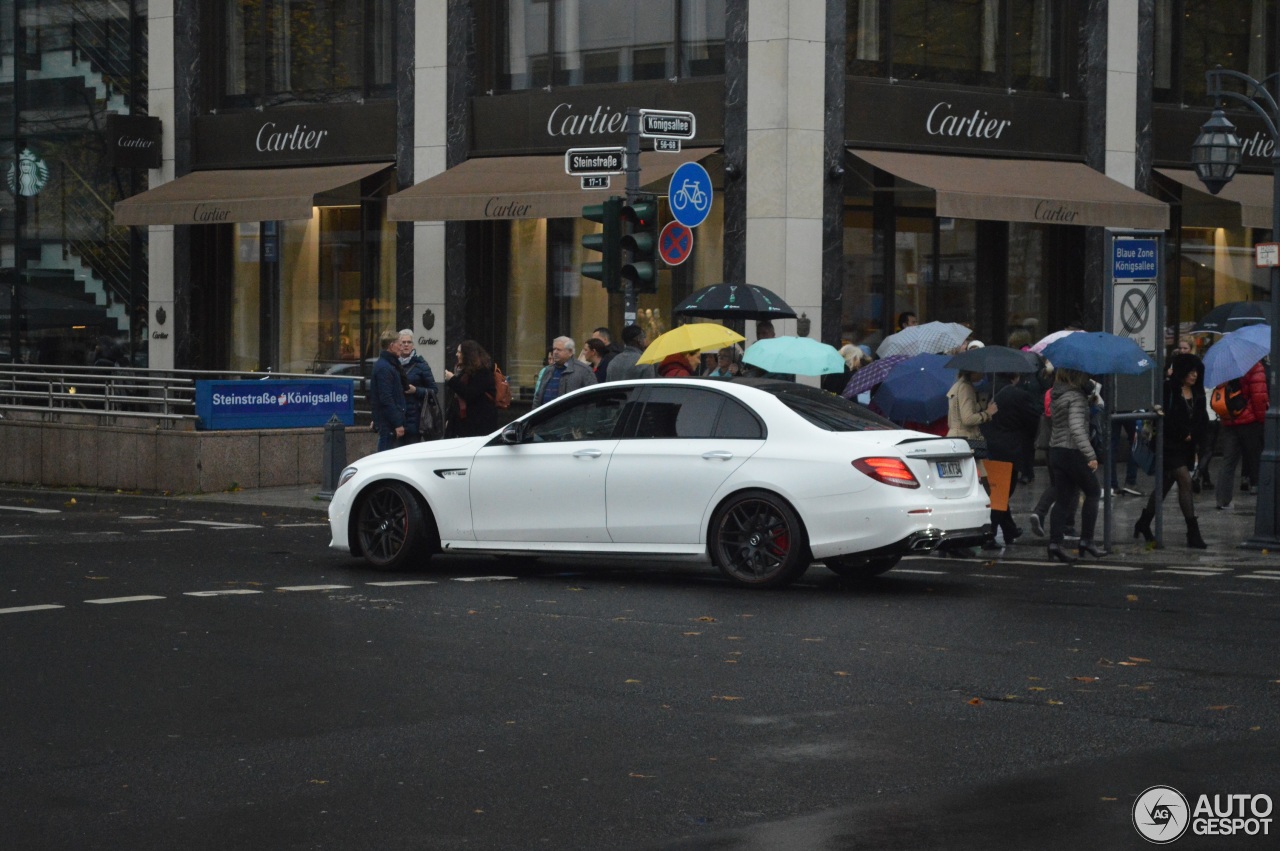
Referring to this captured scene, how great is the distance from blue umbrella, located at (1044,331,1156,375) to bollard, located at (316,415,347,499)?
8.81 metres

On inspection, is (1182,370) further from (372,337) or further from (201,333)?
(201,333)

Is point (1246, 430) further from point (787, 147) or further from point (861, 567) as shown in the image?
point (861, 567)

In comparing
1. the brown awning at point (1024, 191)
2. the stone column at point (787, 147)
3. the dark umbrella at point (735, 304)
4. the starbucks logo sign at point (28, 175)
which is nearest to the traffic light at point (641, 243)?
the dark umbrella at point (735, 304)

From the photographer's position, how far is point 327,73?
28.7m

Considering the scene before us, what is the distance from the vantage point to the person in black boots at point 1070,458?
1475 cm

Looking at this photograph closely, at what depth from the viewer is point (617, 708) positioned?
26.9 feet

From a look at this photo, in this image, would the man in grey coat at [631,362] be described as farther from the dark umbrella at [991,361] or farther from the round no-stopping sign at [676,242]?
the dark umbrella at [991,361]

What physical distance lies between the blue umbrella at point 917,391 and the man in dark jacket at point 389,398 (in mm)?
5336

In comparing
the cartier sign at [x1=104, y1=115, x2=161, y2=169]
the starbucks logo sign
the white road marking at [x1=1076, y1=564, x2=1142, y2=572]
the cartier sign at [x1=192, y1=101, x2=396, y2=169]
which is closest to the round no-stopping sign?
the white road marking at [x1=1076, y1=564, x2=1142, y2=572]

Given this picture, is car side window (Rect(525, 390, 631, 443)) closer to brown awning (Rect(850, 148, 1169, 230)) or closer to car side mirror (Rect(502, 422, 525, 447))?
car side mirror (Rect(502, 422, 525, 447))

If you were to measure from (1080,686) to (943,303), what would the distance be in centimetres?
1734

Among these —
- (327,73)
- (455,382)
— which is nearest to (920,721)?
(455,382)

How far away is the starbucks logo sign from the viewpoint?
32406mm

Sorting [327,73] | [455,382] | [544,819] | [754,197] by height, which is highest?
[327,73]
